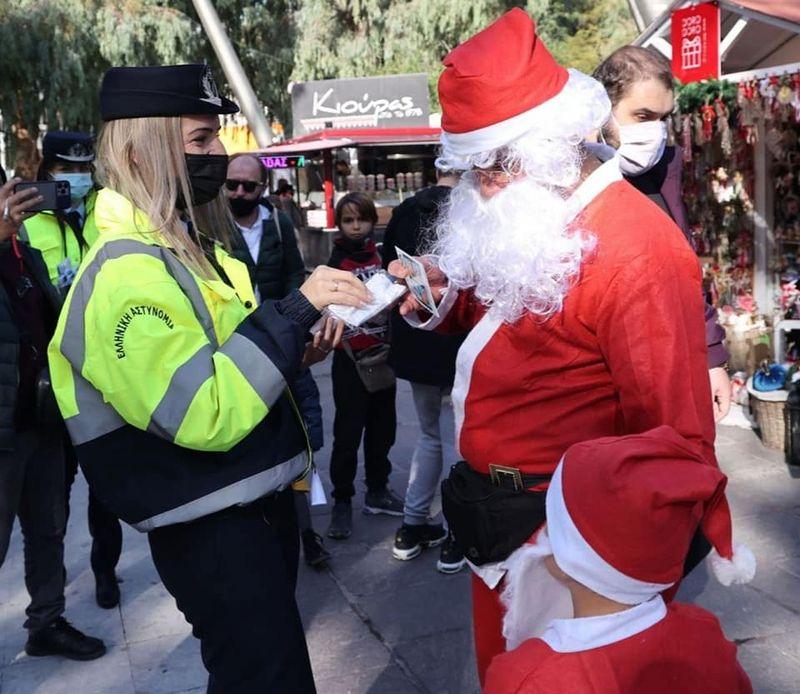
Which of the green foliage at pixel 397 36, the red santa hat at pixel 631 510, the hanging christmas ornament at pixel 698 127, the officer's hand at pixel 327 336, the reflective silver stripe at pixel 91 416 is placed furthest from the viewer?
the green foliage at pixel 397 36

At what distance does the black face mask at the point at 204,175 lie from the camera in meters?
2.19

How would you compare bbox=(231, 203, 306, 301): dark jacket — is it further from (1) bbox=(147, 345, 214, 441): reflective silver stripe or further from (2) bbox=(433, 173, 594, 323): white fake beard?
Result: (1) bbox=(147, 345, 214, 441): reflective silver stripe

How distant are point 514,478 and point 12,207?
6.54ft

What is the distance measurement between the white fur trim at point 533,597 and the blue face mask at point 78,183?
265cm

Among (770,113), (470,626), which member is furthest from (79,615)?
(770,113)

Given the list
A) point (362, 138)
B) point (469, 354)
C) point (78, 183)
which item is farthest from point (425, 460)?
point (362, 138)

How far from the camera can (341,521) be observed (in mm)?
4781

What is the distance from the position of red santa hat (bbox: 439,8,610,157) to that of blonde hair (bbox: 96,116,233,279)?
61cm

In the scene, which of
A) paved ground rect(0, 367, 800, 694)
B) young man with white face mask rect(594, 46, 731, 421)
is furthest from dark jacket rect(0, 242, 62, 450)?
young man with white face mask rect(594, 46, 731, 421)

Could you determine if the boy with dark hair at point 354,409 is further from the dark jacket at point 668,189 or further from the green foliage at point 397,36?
the green foliage at point 397,36

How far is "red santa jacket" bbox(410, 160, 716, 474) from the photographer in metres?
1.82

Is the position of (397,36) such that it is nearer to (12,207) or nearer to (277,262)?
(277,262)

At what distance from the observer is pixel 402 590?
4148 millimetres

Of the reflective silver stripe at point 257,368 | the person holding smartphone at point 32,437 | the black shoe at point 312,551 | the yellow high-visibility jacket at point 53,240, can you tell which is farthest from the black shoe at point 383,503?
the reflective silver stripe at point 257,368
